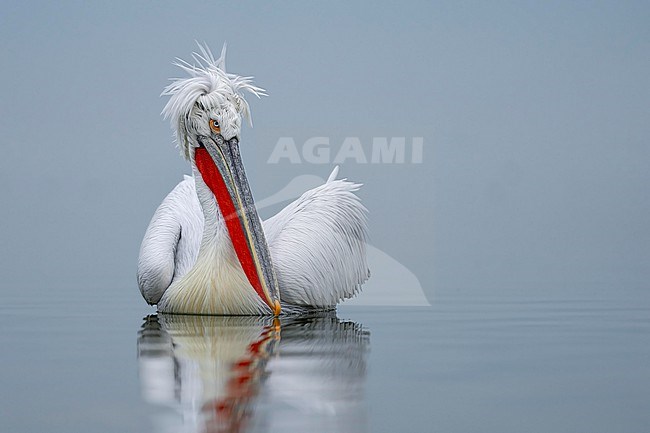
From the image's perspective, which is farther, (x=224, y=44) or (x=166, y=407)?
(x=224, y=44)

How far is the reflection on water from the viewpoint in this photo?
323 centimetres

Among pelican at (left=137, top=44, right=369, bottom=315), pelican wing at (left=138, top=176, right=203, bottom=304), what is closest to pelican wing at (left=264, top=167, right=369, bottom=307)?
pelican at (left=137, top=44, right=369, bottom=315)

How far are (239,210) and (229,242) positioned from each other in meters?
0.21

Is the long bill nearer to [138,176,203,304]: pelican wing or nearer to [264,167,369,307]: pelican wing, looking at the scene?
[264,167,369,307]: pelican wing

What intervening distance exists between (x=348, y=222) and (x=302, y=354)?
239cm

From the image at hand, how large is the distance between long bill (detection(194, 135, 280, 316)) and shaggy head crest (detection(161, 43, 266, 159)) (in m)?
0.10

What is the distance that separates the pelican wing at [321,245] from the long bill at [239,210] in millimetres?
168

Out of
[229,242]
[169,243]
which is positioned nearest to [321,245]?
[229,242]

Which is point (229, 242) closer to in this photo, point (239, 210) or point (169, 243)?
point (239, 210)

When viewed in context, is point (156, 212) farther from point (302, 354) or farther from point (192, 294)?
point (302, 354)

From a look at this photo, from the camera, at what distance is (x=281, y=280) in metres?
6.54

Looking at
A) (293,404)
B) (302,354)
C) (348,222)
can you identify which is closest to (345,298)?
(348,222)

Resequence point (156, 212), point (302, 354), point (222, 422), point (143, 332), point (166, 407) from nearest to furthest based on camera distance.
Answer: point (222, 422) < point (166, 407) < point (302, 354) < point (143, 332) < point (156, 212)

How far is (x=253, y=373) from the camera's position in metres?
4.15
